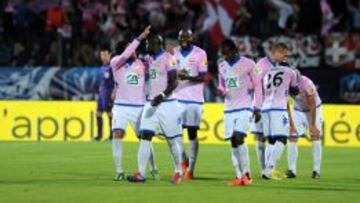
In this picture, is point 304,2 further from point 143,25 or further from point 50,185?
point 50,185

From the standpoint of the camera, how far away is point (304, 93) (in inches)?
773

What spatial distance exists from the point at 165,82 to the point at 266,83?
192cm

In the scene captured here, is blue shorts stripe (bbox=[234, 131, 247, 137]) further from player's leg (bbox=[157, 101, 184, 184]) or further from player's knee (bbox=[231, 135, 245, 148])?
player's leg (bbox=[157, 101, 184, 184])

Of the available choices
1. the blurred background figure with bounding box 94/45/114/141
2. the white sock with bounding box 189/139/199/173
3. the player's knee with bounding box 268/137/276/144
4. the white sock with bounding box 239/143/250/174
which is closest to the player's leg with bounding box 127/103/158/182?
the white sock with bounding box 239/143/250/174

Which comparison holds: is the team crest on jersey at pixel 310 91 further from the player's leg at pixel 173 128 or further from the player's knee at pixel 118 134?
the player's knee at pixel 118 134

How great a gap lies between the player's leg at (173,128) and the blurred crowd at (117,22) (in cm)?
1446

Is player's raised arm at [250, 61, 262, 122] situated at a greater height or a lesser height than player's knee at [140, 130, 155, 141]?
greater

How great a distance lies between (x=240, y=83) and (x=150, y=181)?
2175 millimetres

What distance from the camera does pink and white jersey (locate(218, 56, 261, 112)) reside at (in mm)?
17562

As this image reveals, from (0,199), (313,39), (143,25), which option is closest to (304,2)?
(313,39)

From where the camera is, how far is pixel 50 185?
16797mm

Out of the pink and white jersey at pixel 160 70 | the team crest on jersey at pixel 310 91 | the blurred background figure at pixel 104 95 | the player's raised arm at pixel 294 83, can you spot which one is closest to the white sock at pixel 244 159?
the pink and white jersey at pixel 160 70

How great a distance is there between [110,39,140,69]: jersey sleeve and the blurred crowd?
1404cm

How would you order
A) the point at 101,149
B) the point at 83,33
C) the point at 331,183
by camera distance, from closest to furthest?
the point at 331,183 → the point at 101,149 → the point at 83,33
